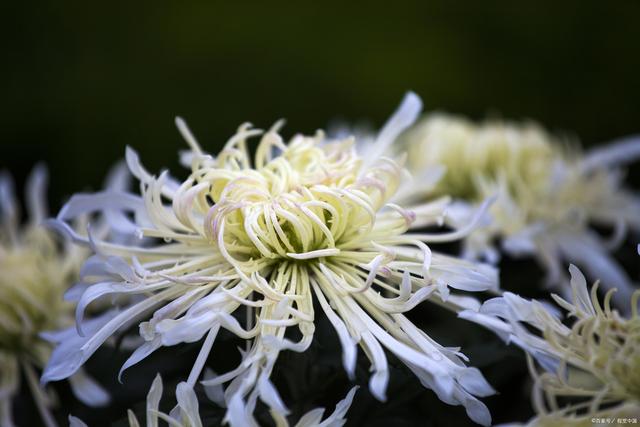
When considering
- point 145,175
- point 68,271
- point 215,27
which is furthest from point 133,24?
point 145,175

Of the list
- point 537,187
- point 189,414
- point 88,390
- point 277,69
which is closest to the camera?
point 189,414

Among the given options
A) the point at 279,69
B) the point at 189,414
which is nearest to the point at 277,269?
the point at 189,414

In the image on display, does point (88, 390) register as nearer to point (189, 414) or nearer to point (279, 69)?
point (189, 414)

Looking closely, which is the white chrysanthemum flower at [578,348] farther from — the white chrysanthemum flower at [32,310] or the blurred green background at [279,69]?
the blurred green background at [279,69]

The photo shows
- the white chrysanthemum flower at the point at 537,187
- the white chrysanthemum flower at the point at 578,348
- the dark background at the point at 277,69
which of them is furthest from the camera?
the dark background at the point at 277,69

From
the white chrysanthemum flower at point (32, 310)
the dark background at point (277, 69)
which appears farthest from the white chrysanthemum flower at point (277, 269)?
the dark background at point (277, 69)

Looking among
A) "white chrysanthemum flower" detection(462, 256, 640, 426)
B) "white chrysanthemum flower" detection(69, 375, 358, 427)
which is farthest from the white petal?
"white chrysanthemum flower" detection(462, 256, 640, 426)

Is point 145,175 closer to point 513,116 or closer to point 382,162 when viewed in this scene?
point 382,162
